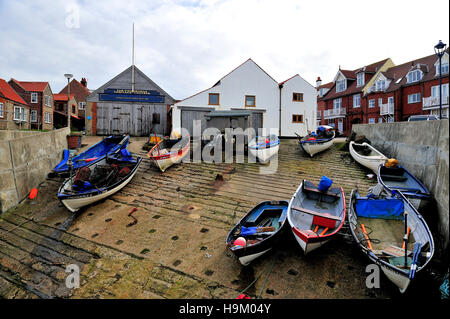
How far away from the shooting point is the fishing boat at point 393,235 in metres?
4.98

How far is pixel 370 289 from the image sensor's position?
5.39 metres

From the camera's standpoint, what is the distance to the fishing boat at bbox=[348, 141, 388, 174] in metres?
12.5

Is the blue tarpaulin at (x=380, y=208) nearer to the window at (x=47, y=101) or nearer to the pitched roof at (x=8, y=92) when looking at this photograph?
the pitched roof at (x=8, y=92)

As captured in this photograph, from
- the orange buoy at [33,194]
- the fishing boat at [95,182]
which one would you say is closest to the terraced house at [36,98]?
the orange buoy at [33,194]

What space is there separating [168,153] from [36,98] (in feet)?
106

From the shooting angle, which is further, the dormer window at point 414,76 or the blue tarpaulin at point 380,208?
the dormer window at point 414,76

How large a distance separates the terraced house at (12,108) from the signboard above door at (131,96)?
41.2ft

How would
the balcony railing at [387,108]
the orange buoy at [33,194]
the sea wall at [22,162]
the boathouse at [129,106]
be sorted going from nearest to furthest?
the sea wall at [22,162] → the orange buoy at [33,194] → the boathouse at [129,106] → the balcony railing at [387,108]

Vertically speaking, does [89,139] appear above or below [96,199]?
above

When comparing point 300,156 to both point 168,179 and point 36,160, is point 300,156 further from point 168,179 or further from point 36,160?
point 36,160

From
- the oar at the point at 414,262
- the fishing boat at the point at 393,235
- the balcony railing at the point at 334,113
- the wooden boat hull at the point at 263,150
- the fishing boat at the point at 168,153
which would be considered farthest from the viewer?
the balcony railing at the point at 334,113

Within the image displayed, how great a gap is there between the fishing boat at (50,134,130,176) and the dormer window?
29997 mm

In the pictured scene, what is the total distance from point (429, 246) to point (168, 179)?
10386 millimetres
